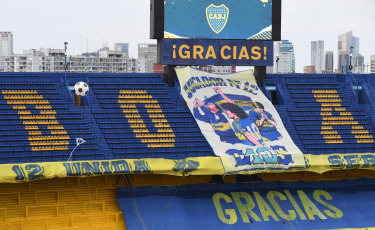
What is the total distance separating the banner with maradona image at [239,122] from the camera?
1506 inches

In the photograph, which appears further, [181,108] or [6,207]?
[181,108]

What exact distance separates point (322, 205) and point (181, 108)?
10150 mm

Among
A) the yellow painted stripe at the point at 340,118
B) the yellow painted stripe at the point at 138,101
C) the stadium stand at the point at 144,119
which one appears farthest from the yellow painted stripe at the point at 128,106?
the yellow painted stripe at the point at 340,118

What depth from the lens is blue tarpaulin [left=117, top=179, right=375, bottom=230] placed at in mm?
36969

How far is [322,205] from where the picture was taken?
132 feet

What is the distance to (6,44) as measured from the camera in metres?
184

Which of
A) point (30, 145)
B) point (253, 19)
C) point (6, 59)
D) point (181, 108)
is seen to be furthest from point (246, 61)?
point (6, 59)

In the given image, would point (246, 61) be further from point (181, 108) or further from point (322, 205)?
point (322, 205)

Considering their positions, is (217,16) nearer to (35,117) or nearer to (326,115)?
(326,115)

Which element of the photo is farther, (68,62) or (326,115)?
(68,62)

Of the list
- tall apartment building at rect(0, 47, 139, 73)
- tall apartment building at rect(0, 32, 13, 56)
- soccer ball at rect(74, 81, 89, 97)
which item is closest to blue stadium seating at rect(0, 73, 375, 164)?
soccer ball at rect(74, 81, 89, 97)

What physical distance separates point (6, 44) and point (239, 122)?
15343 centimetres

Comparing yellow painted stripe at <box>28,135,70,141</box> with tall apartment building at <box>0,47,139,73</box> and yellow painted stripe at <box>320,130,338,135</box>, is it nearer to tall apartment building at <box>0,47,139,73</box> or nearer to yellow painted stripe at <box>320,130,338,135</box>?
yellow painted stripe at <box>320,130,338,135</box>

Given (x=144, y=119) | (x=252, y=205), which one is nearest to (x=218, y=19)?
(x=144, y=119)
